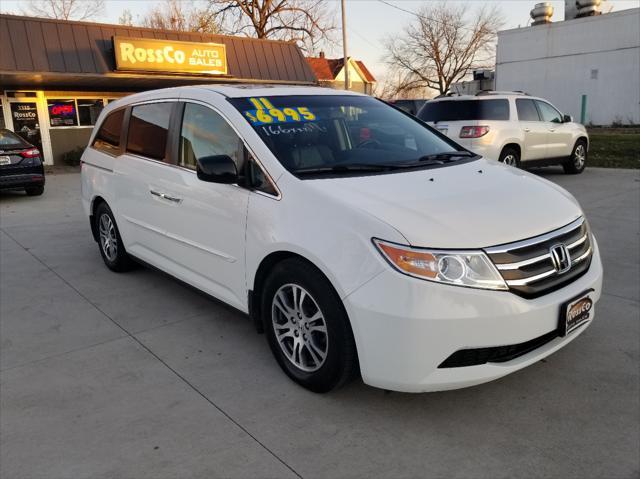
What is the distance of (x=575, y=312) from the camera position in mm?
2791

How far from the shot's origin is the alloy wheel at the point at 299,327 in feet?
9.42

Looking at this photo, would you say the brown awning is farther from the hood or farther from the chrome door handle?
the hood

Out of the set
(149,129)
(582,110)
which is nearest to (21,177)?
(149,129)

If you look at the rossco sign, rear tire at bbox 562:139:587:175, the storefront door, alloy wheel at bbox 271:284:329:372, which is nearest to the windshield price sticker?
alloy wheel at bbox 271:284:329:372

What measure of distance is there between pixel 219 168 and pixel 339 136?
34.0 inches

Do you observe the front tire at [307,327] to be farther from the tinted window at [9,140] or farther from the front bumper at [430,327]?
the tinted window at [9,140]

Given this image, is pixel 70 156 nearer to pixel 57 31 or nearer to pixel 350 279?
pixel 57 31

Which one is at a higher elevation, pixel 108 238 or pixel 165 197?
pixel 165 197

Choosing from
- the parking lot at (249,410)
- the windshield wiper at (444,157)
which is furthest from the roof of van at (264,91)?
the parking lot at (249,410)

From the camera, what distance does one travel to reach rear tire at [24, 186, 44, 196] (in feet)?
35.2

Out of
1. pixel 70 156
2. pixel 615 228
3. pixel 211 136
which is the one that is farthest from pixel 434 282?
pixel 70 156

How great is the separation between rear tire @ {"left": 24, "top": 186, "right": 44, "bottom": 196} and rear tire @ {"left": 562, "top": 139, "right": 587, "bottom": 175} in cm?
1117

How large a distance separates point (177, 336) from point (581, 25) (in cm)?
3381

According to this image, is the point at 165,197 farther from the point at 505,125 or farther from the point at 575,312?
the point at 505,125
